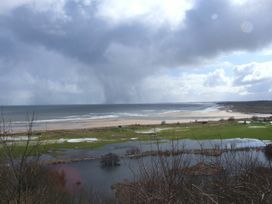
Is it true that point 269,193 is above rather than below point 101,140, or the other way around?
above

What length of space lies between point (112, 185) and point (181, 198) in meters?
24.0

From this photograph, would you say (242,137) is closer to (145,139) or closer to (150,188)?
(145,139)

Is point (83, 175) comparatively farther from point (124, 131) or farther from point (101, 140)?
point (124, 131)

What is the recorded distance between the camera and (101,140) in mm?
62938

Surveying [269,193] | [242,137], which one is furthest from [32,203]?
[242,137]

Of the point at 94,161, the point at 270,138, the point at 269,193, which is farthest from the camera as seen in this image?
the point at 270,138

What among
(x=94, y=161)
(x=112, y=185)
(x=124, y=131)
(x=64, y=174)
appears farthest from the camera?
(x=124, y=131)

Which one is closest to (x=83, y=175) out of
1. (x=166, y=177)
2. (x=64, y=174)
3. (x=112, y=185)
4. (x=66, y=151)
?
(x=64, y=174)

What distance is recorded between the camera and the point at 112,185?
32188mm

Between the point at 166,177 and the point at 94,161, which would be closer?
the point at 166,177

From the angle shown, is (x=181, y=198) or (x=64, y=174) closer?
(x=181, y=198)

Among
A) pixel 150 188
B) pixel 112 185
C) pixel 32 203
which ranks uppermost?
pixel 150 188

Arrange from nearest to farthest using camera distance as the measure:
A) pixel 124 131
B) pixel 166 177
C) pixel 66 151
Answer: pixel 166 177
pixel 66 151
pixel 124 131

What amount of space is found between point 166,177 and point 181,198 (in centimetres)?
90
